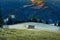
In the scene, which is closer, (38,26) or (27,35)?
(27,35)

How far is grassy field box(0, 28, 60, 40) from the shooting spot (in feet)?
11.9

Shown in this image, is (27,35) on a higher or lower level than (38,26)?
lower

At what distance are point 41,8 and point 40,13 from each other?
113mm

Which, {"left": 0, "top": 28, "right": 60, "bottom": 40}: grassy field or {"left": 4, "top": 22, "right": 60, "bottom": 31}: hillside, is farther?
{"left": 4, "top": 22, "right": 60, "bottom": 31}: hillside

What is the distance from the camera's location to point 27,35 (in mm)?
3656

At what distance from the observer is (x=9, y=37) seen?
3.61 metres

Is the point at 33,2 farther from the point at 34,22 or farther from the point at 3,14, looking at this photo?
the point at 3,14

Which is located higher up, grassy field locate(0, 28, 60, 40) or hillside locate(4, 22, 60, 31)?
hillside locate(4, 22, 60, 31)

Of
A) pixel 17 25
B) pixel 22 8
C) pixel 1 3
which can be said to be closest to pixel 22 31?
pixel 17 25

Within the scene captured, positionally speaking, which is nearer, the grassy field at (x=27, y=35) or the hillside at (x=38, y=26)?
the grassy field at (x=27, y=35)

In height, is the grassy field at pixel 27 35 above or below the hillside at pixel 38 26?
below

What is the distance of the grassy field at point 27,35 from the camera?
361 centimetres

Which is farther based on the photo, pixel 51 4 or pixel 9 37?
pixel 51 4

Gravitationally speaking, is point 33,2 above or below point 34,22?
above
